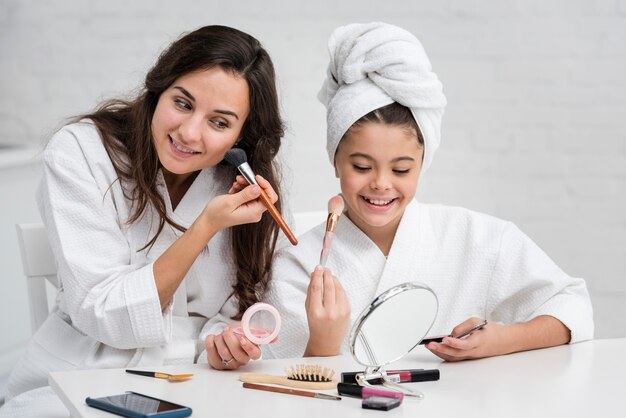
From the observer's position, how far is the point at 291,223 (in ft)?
6.33

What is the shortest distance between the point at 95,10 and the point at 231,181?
135cm

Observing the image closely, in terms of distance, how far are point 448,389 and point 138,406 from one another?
1.31ft

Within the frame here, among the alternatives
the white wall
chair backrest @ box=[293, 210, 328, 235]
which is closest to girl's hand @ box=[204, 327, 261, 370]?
chair backrest @ box=[293, 210, 328, 235]

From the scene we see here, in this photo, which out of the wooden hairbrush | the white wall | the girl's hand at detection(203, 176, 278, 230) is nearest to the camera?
the wooden hairbrush

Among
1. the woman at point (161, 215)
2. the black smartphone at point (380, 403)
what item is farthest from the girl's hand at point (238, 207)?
the black smartphone at point (380, 403)

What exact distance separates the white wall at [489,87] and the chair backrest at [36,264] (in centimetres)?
115

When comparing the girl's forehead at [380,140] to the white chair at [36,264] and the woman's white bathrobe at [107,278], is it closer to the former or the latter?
the woman's white bathrobe at [107,278]

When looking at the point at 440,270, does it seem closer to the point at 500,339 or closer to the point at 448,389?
the point at 500,339

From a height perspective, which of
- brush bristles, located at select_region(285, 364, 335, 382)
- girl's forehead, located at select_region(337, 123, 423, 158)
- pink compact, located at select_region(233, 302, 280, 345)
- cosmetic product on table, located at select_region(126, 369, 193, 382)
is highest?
girl's forehead, located at select_region(337, 123, 423, 158)

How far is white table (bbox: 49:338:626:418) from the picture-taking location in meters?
1.12

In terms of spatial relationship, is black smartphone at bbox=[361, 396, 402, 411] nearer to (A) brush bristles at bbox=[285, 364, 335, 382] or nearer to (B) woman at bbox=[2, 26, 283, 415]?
(A) brush bristles at bbox=[285, 364, 335, 382]

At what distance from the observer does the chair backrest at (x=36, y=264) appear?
5.85 feet

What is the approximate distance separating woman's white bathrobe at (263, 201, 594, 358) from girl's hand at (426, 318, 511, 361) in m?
0.21

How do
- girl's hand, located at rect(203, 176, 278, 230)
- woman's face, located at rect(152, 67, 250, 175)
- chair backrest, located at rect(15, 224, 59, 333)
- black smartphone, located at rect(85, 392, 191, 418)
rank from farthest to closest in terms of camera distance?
chair backrest, located at rect(15, 224, 59, 333), woman's face, located at rect(152, 67, 250, 175), girl's hand, located at rect(203, 176, 278, 230), black smartphone, located at rect(85, 392, 191, 418)
